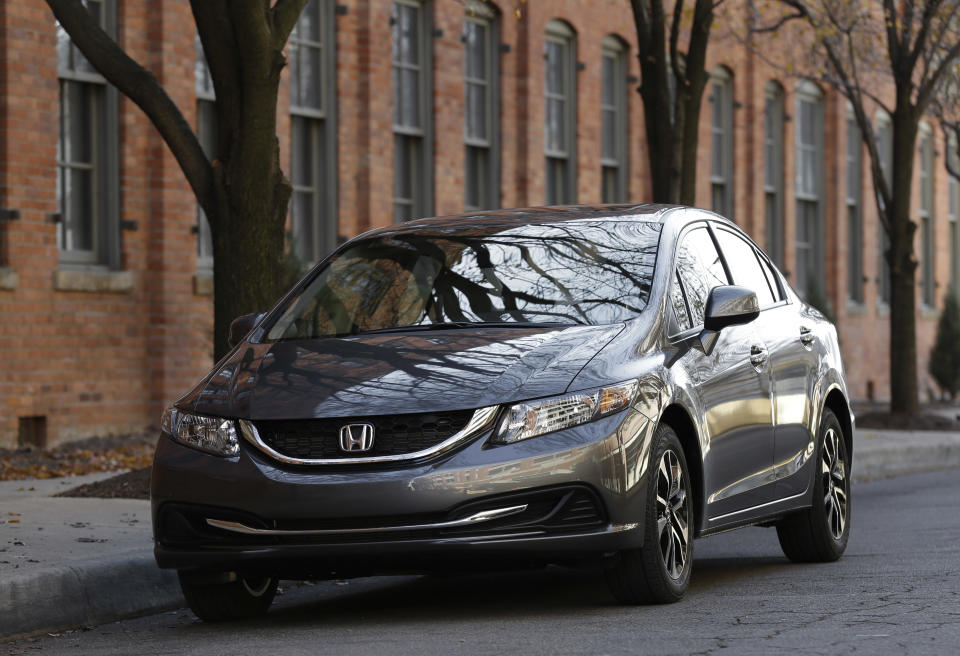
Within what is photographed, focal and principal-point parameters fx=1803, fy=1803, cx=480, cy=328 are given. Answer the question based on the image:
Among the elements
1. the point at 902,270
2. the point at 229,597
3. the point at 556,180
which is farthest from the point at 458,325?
the point at 556,180

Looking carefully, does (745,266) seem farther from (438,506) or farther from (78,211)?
(78,211)

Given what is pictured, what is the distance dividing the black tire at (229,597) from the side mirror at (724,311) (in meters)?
2.12

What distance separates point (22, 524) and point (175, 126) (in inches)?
118

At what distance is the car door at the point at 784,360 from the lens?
334 inches

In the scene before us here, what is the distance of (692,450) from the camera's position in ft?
24.4

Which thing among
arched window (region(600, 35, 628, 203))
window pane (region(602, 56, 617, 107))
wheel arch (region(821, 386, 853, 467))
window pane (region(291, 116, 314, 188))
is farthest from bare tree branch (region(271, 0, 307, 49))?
window pane (region(602, 56, 617, 107))

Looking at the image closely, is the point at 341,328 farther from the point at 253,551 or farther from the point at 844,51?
the point at 844,51

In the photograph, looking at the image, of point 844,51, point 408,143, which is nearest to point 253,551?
point 408,143

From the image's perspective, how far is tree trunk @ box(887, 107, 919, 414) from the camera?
72.7ft

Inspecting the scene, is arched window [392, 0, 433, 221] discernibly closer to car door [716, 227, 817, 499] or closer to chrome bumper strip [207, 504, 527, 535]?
car door [716, 227, 817, 499]

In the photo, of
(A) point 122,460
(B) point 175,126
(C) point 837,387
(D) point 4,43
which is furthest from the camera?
(D) point 4,43

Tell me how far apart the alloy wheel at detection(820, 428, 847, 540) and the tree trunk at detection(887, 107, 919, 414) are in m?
13.1

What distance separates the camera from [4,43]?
15.6 m

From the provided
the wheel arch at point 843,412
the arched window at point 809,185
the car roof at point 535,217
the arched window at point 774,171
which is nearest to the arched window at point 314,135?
the wheel arch at point 843,412
